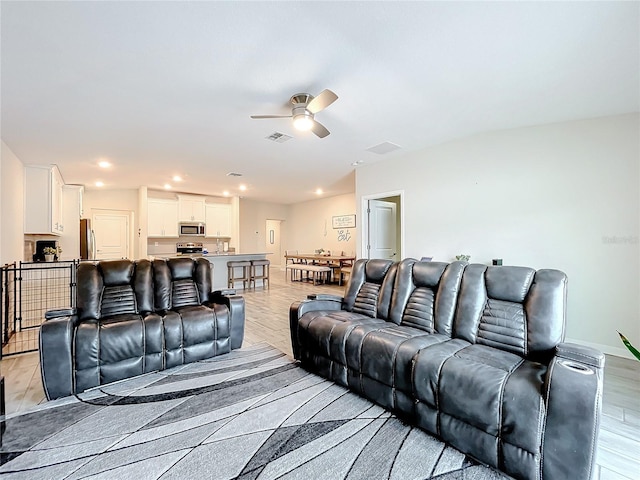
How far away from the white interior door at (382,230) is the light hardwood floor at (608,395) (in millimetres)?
2412

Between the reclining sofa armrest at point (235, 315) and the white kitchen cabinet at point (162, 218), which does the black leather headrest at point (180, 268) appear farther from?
the white kitchen cabinet at point (162, 218)

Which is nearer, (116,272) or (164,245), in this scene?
(116,272)

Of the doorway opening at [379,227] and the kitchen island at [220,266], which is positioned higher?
the doorway opening at [379,227]

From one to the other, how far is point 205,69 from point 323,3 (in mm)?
1163

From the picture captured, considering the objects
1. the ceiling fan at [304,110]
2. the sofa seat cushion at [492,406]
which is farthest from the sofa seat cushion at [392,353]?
the ceiling fan at [304,110]

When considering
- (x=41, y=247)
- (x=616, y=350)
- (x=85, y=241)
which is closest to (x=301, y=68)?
(x=616, y=350)

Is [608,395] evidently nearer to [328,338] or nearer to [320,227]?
[328,338]

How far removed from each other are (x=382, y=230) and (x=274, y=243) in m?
8.03

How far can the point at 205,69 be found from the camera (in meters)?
2.36

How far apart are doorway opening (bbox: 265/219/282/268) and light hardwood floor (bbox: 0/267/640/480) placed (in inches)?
320

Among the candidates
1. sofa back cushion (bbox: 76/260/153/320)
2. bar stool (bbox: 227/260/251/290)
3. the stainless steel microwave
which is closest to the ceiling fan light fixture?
sofa back cushion (bbox: 76/260/153/320)

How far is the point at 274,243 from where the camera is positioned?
13.3 metres

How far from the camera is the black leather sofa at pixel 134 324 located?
2.27 m

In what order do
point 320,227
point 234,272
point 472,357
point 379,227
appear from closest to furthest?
point 472,357 < point 379,227 < point 234,272 < point 320,227
